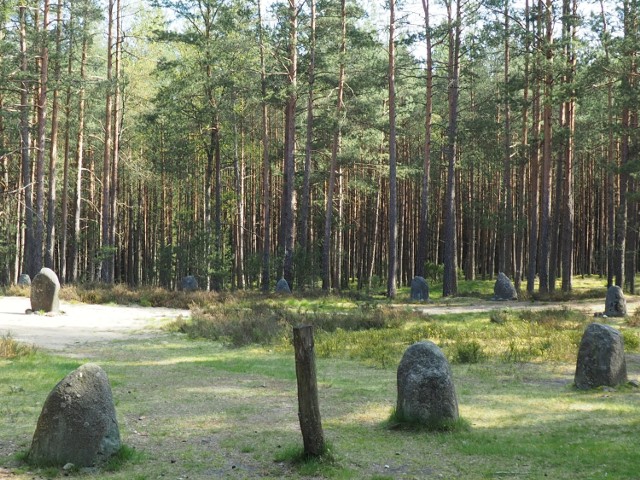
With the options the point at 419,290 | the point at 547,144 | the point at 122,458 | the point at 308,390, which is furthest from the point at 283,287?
the point at 308,390

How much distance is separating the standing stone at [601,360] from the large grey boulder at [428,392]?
3416 mm

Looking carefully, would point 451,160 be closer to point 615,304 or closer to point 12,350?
point 615,304

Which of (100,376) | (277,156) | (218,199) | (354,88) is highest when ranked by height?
(354,88)

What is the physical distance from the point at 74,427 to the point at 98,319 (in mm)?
14644

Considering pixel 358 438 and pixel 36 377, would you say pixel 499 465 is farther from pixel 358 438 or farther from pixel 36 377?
pixel 36 377

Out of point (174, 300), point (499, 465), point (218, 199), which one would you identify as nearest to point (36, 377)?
point (499, 465)

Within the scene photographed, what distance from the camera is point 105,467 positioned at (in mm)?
6742

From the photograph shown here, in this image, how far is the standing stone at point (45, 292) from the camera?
70.1 feet

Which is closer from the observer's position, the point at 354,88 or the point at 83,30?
the point at 83,30

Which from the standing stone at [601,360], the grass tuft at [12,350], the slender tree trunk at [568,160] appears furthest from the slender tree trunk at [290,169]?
the standing stone at [601,360]

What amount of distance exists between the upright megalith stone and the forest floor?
26.3 feet

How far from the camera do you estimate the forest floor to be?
54.5 feet

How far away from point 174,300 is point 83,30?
1235 centimetres

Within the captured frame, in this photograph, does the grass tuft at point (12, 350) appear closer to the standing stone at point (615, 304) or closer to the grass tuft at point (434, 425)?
the grass tuft at point (434, 425)
